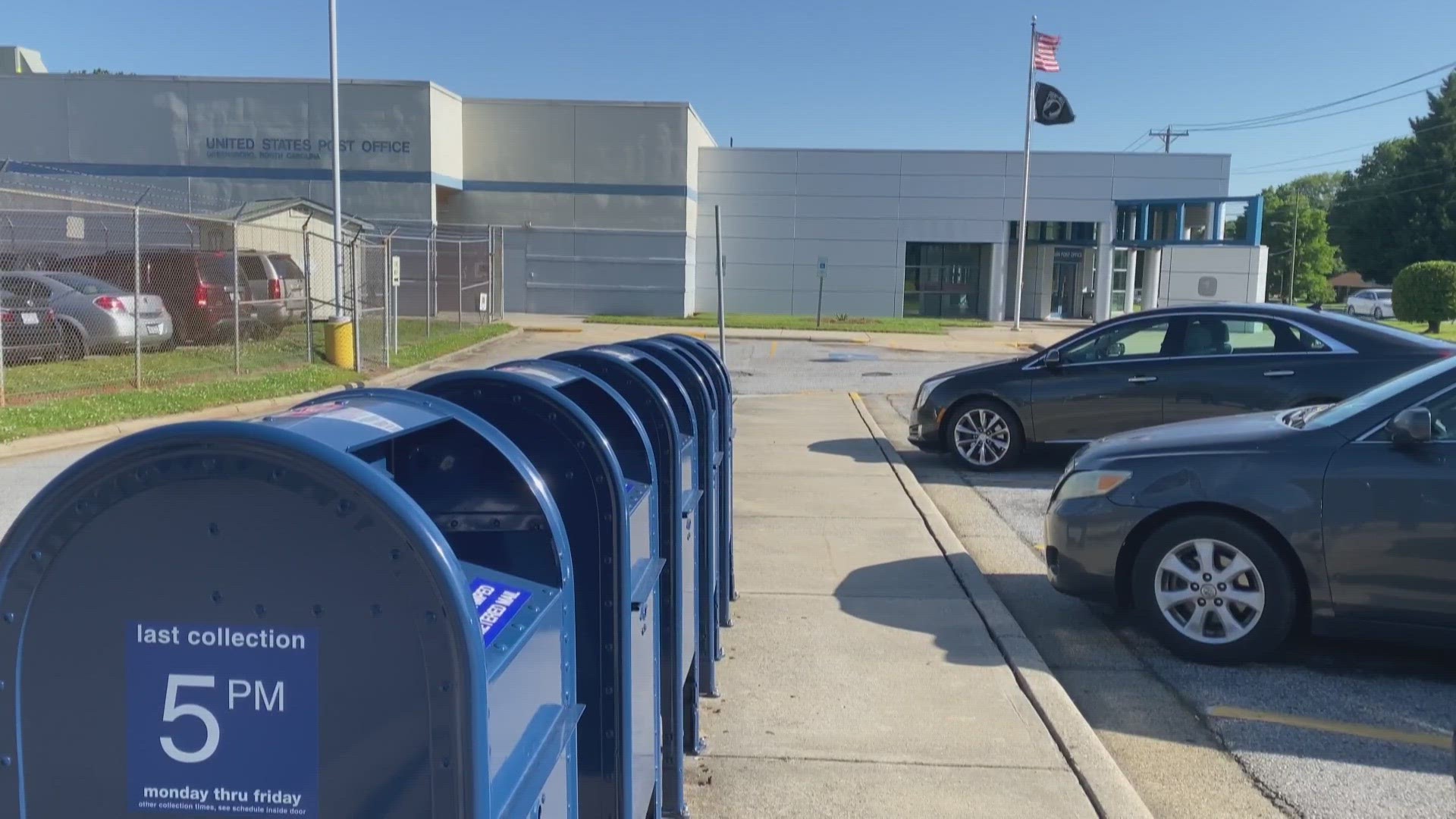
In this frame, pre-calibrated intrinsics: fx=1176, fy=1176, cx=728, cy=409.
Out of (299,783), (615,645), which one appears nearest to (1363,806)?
(615,645)

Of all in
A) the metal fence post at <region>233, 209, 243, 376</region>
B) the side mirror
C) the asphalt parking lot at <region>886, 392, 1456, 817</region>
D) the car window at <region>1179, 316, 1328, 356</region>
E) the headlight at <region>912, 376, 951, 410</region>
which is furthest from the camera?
the metal fence post at <region>233, 209, 243, 376</region>

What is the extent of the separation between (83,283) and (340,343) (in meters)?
3.84

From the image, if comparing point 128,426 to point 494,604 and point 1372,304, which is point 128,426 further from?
point 1372,304

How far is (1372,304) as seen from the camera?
59688mm

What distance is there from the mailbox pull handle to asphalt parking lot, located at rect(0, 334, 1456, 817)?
6.74 feet

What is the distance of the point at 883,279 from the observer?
4144cm

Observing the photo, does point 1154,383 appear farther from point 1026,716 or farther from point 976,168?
point 976,168

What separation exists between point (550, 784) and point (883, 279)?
39.9 metres

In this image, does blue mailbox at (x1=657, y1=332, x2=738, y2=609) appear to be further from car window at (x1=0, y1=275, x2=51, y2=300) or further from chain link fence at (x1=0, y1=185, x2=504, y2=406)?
car window at (x1=0, y1=275, x2=51, y2=300)

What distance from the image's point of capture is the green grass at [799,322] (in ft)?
112

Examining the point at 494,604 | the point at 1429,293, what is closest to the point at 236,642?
the point at 494,604

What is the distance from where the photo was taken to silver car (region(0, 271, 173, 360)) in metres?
17.1

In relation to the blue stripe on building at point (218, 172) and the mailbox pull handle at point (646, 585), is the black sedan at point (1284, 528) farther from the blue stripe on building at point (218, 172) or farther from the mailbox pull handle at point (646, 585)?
the blue stripe on building at point (218, 172)

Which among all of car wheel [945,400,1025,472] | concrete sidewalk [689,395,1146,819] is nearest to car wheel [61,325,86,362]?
concrete sidewalk [689,395,1146,819]
